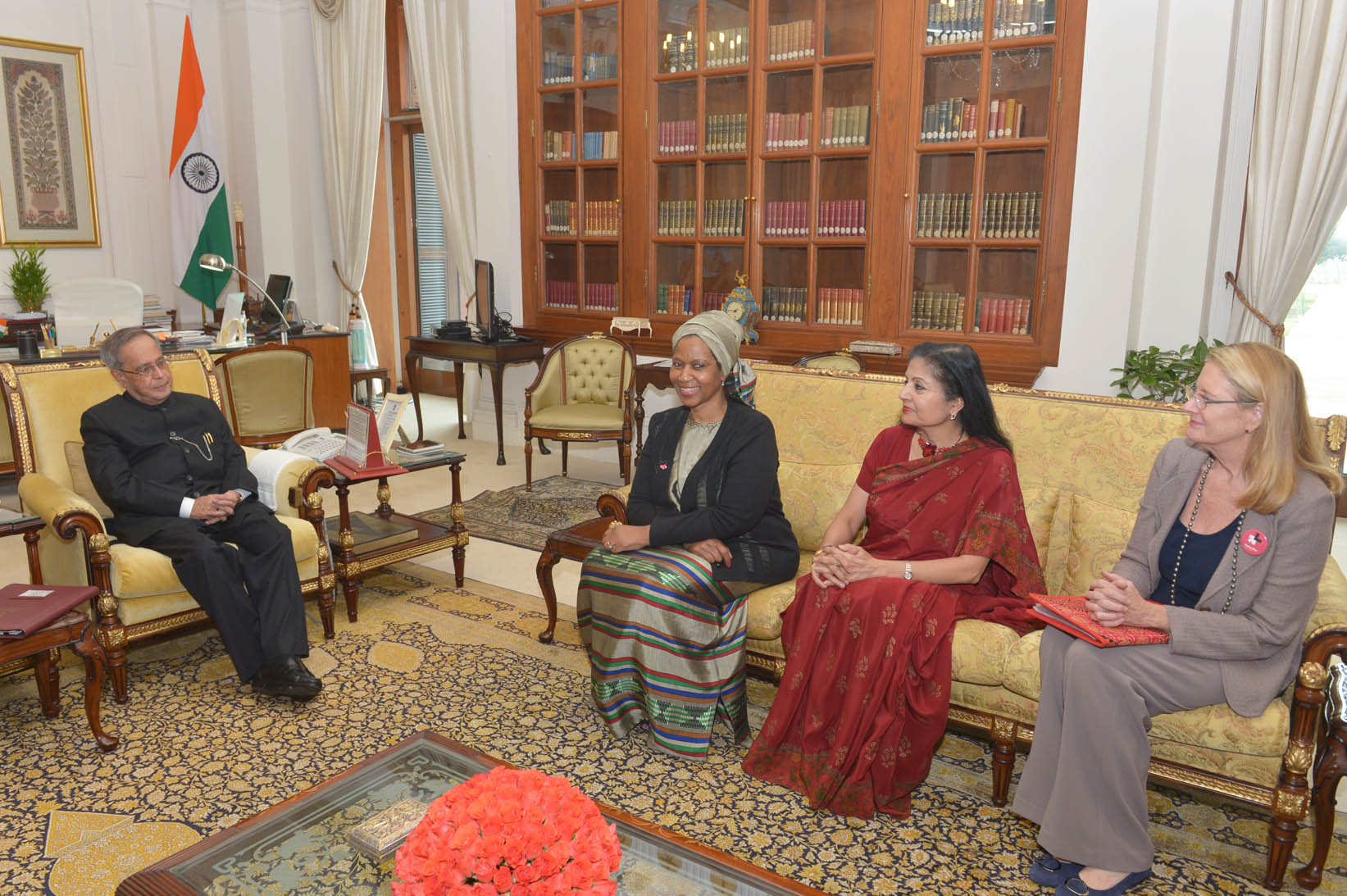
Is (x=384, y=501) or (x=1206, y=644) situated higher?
(x=1206, y=644)

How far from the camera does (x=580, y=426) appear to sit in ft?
18.6

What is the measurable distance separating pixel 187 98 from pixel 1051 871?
8138 mm

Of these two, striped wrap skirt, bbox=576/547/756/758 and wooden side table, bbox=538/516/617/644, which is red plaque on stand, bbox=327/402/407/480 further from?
striped wrap skirt, bbox=576/547/756/758

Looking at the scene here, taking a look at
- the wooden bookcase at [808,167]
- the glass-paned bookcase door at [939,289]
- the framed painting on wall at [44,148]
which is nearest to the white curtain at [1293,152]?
the wooden bookcase at [808,167]

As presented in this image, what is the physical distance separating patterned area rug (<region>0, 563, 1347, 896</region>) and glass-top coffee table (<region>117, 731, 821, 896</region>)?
100mm

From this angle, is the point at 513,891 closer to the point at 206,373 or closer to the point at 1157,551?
the point at 1157,551

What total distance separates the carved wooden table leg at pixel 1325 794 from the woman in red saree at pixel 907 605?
0.72 metres

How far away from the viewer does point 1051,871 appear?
2.25m

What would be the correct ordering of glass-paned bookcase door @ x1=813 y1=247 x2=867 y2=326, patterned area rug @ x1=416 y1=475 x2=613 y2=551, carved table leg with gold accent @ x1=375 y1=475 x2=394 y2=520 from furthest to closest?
1. glass-paned bookcase door @ x1=813 y1=247 x2=867 y2=326
2. patterned area rug @ x1=416 y1=475 x2=613 y2=551
3. carved table leg with gold accent @ x1=375 y1=475 x2=394 y2=520

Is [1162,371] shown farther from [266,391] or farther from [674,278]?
[266,391]

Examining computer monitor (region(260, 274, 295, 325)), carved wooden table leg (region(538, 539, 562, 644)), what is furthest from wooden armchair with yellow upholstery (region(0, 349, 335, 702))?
computer monitor (region(260, 274, 295, 325))

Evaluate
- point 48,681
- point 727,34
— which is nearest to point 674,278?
point 727,34

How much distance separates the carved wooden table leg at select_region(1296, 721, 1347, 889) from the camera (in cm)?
217

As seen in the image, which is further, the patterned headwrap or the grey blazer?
the patterned headwrap
